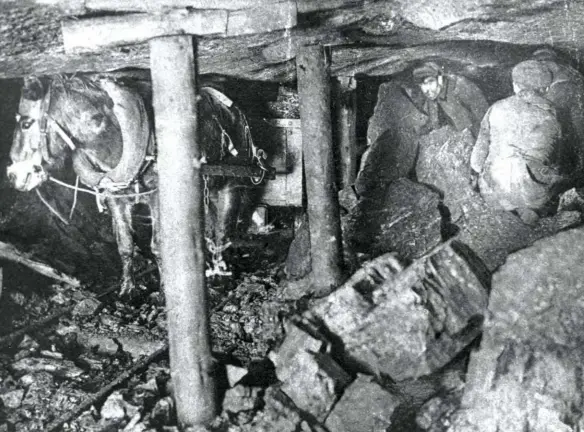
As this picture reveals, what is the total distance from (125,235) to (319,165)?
267cm

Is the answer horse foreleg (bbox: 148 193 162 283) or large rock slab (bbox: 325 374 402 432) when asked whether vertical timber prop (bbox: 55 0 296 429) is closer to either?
large rock slab (bbox: 325 374 402 432)

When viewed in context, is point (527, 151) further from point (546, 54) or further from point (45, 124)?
point (45, 124)

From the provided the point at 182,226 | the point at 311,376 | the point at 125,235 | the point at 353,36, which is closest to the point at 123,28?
the point at 182,226

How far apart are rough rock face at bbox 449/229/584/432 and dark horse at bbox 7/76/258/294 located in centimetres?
317

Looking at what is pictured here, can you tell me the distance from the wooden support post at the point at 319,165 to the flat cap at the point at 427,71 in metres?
2.32

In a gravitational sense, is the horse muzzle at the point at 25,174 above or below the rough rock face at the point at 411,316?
above

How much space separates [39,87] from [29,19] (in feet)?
5.24

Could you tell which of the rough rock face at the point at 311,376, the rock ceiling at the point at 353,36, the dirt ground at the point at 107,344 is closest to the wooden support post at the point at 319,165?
the rock ceiling at the point at 353,36

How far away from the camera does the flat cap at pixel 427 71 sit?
19.4 feet

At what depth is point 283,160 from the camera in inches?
251

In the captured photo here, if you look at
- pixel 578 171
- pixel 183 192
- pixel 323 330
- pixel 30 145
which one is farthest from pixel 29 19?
pixel 578 171

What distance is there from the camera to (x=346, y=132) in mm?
6422

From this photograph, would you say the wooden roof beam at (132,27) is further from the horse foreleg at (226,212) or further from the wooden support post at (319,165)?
the horse foreleg at (226,212)

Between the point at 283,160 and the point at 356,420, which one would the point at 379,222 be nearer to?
the point at 283,160
